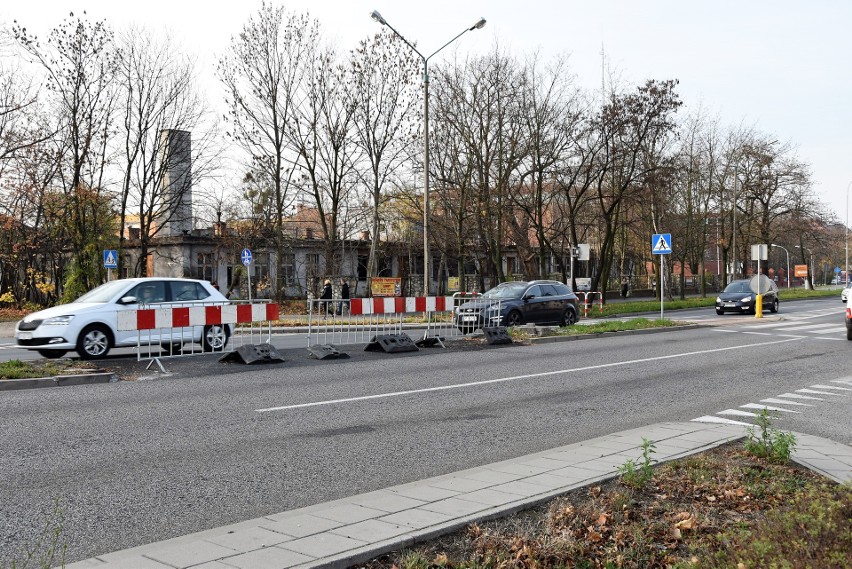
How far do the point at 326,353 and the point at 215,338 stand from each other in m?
2.64

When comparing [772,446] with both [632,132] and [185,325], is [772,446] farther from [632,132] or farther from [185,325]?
[632,132]

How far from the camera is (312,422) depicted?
28.9 ft

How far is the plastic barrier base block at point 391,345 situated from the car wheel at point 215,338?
3.00m

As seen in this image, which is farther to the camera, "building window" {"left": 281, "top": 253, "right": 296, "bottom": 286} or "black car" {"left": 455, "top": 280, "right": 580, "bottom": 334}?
"building window" {"left": 281, "top": 253, "right": 296, "bottom": 286}

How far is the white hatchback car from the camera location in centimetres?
1440

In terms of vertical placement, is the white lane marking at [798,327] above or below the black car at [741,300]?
below

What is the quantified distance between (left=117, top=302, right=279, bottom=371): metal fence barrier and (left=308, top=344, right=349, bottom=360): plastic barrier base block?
1035 mm

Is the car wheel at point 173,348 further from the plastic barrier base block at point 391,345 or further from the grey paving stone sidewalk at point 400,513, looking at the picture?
the grey paving stone sidewalk at point 400,513

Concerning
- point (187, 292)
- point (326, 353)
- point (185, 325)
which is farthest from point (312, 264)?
point (185, 325)

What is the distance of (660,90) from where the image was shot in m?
36.8

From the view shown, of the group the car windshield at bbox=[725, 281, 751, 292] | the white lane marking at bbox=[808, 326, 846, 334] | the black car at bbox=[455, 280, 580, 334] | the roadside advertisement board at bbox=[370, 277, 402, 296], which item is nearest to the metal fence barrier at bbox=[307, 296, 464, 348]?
the black car at bbox=[455, 280, 580, 334]

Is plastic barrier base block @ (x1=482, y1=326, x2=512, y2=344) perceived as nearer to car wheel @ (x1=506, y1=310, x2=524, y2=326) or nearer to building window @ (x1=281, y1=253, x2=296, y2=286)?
car wheel @ (x1=506, y1=310, x2=524, y2=326)

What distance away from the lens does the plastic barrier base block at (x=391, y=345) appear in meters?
16.6

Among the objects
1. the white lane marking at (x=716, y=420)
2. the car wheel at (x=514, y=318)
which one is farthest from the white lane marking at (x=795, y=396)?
the car wheel at (x=514, y=318)
